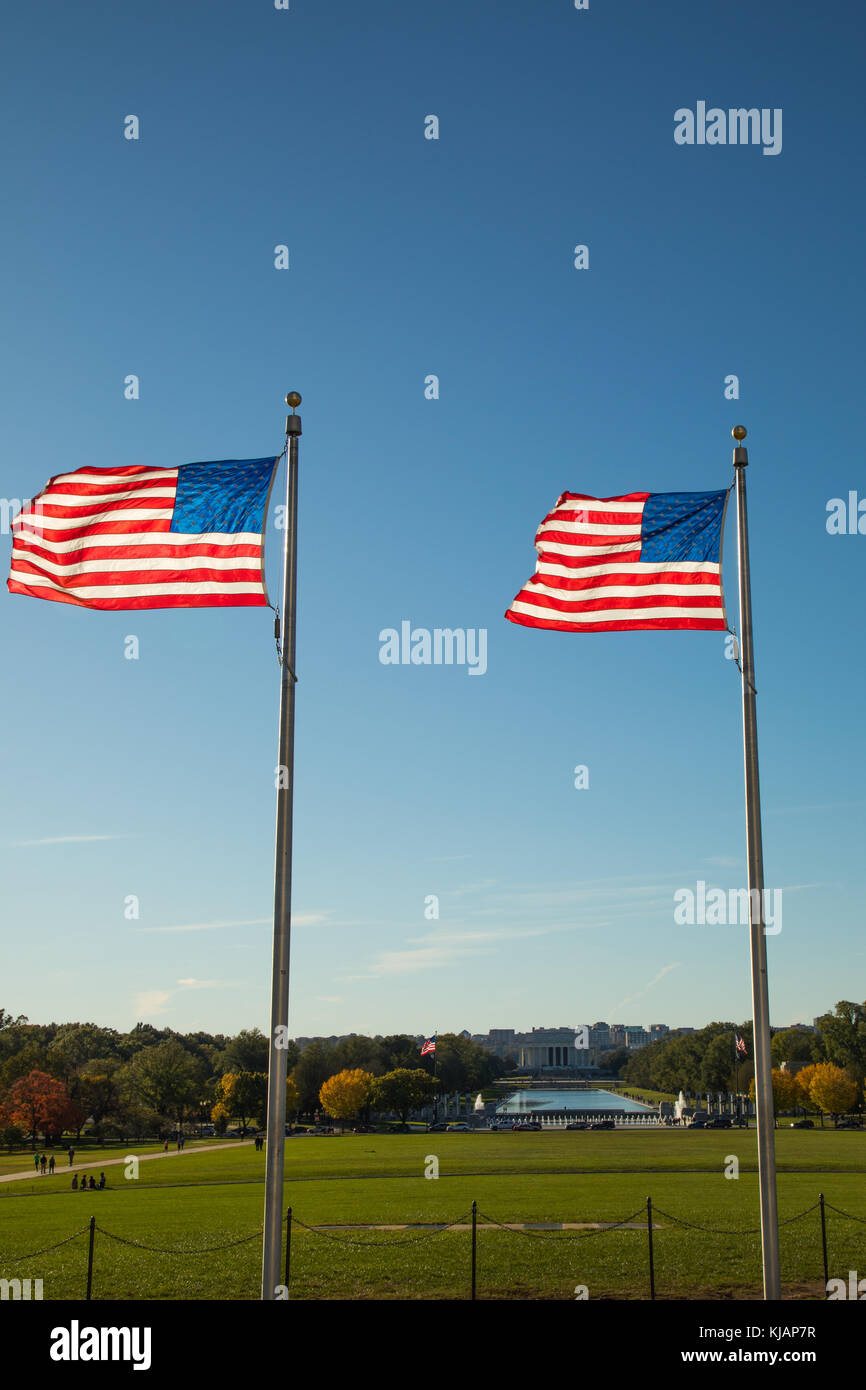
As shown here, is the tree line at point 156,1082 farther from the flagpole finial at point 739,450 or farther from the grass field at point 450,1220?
the flagpole finial at point 739,450

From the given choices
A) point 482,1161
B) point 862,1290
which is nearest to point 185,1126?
point 482,1161

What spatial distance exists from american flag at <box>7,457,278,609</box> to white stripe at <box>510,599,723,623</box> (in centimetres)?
444

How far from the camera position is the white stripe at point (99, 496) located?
17.4m

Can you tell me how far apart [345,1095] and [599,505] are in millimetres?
115765

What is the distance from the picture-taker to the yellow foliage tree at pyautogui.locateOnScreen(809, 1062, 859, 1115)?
111450 mm

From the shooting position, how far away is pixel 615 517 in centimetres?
1820

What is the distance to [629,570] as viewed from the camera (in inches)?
711

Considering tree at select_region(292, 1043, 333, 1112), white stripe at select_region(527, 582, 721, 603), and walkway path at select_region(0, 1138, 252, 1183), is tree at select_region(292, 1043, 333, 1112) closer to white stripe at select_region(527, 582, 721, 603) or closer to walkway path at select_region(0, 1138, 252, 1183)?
walkway path at select_region(0, 1138, 252, 1183)

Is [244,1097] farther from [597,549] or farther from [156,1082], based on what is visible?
[597,549]

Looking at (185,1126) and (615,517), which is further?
(185,1126)

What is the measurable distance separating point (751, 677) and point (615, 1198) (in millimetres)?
29825

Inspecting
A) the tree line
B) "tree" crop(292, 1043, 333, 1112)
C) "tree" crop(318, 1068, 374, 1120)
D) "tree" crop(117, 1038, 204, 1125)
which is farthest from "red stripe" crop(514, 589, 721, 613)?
"tree" crop(292, 1043, 333, 1112)
